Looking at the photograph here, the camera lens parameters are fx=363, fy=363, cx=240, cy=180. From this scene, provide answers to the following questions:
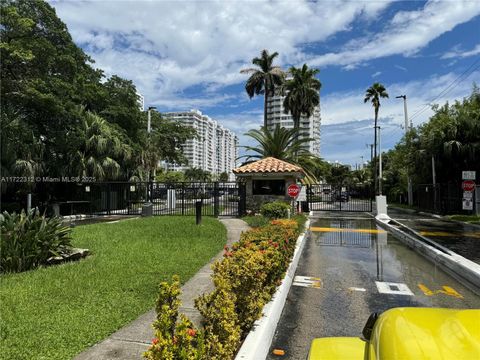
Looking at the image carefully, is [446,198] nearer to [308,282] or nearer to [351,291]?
[308,282]

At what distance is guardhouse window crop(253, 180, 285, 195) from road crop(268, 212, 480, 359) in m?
9.12

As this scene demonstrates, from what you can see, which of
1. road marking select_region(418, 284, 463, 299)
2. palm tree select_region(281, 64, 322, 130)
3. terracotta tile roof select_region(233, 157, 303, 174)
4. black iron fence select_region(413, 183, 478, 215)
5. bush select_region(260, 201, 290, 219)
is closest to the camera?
road marking select_region(418, 284, 463, 299)

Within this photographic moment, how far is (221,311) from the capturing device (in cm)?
329

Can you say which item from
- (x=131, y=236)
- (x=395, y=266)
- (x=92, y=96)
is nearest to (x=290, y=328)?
(x=395, y=266)

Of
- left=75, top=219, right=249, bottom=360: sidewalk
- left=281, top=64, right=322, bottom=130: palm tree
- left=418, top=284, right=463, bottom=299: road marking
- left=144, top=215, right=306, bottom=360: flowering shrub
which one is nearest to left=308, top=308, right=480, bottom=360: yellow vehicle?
left=144, top=215, right=306, bottom=360: flowering shrub

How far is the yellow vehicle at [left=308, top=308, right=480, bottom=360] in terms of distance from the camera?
1933mm

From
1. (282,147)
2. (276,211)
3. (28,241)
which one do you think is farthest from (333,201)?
(28,241)

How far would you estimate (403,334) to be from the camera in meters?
2.11

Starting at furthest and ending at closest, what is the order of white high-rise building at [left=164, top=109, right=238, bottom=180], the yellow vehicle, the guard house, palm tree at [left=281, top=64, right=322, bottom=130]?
white high-rise building at [left=164, top=109, right=238, bottom=180] → palm tree at [left=281, top=64, right=322, bottom=130] → the guard house → the yellow vehicle

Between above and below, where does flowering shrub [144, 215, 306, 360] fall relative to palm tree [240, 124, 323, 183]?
below

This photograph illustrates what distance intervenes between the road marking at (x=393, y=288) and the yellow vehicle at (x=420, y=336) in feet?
14.1

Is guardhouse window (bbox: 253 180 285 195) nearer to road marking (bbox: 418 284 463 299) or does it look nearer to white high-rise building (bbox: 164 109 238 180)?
road marking (bbox: 418 284 463 299)

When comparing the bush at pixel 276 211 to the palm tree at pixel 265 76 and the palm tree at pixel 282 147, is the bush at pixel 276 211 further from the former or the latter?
the palm tree at pixel 265 76

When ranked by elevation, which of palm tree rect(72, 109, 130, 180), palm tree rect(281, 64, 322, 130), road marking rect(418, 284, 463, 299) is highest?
palm tree rect(281, 64, 322, 130)
